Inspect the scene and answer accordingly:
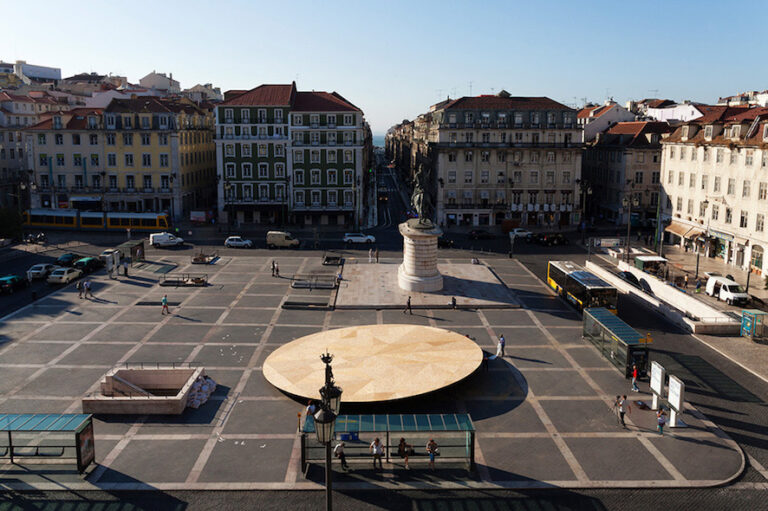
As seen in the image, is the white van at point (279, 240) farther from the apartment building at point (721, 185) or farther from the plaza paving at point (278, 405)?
the apartment building at point (721, 185)

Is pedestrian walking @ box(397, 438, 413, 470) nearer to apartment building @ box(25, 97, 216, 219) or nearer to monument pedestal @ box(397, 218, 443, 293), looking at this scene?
monument pedestal @ box(397, 218, 443, 293)

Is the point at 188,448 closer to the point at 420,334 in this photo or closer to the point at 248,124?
the point at 420,334

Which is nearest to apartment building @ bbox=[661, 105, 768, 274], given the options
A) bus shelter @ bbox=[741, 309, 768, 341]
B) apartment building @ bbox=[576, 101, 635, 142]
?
bus shelter @ bbox=[741, 309, 768, 341]

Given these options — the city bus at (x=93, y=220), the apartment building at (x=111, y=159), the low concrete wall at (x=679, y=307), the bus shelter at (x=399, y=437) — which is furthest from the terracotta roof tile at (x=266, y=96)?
the bus shelter at (x=399, y=437)

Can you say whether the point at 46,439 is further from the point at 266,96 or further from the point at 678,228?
the point at 266,96

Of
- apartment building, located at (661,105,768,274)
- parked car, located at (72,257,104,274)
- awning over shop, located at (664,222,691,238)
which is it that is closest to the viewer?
apartment building, located at (661,105,768,274)

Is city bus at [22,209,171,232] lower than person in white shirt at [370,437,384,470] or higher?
higher

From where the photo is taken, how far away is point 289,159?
290 ft

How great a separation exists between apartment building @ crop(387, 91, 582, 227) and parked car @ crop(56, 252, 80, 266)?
150 feet

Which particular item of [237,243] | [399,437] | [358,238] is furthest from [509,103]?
[399,437]

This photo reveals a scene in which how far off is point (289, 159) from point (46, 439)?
216 ft

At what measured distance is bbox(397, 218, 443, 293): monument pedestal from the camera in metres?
52.1

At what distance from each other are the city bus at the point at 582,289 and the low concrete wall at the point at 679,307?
3599mm

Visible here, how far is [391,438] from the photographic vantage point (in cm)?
2606
